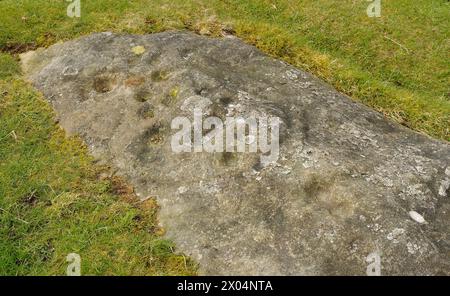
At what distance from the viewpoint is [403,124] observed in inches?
326

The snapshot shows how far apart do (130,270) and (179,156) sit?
1779 mm

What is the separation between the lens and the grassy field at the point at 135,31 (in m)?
6.00

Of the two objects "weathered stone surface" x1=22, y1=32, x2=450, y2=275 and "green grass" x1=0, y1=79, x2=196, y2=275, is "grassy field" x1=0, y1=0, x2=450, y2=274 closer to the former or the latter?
"green grass" x1=0, y1=79, x2=196, y2=275

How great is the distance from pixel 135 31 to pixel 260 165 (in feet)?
15.1

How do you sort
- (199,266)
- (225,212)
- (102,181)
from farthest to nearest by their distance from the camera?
(102,181) < (225,212) < (199,266)

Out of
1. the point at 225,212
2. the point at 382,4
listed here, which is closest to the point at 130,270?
the point at 225,212

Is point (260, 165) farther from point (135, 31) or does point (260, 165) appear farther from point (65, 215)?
point (135, 31)

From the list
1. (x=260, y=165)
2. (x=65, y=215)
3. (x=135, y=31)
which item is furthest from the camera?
(x=135, y=31)

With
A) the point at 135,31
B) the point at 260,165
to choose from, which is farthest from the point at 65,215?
the point at 135,31

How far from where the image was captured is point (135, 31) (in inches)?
381

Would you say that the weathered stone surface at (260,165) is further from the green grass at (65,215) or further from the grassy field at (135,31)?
the grassy field at (135,31)

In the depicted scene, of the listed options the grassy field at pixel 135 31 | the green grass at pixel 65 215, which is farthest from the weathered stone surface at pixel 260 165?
the grassy field at pixel 135 31

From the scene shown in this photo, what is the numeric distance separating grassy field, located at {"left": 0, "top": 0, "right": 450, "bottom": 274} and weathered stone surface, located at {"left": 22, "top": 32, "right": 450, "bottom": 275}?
0.39m
